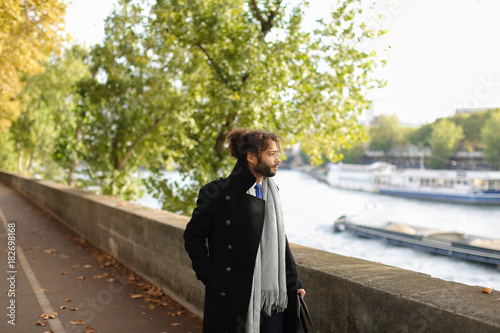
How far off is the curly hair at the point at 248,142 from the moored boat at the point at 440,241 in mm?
35665

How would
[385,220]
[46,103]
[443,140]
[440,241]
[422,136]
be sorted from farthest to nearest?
1. [422,136]
2. [443,140]
3. [385,220]
4. [46,103]
5. [440,241]

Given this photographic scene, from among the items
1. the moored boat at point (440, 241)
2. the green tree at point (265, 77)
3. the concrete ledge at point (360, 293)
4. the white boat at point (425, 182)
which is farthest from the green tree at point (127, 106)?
the white boat at point (425, 182)

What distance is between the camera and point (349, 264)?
3.42 m

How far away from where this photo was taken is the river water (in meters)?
34.8

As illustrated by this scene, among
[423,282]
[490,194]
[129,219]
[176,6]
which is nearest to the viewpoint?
[423,282]

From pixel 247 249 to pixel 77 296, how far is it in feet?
12.9

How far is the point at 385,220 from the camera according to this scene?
174 feet

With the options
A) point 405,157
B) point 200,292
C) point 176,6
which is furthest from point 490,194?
point 200,292

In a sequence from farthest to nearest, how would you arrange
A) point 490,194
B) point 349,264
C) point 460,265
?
point 490,194 → point 460,265 → point 349,264

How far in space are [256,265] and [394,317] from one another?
85cm

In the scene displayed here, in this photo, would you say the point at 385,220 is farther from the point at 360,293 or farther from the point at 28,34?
the point at 360,293

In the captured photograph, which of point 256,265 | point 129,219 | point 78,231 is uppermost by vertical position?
point 256,265

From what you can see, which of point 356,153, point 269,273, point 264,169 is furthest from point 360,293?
point 356,153

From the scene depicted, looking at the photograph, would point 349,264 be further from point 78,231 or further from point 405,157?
point 405,157
